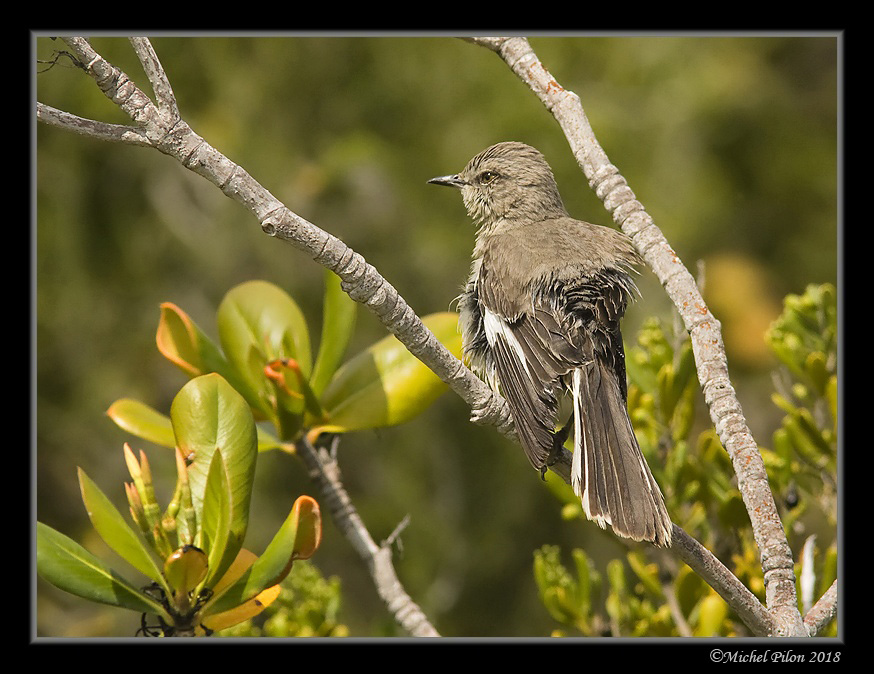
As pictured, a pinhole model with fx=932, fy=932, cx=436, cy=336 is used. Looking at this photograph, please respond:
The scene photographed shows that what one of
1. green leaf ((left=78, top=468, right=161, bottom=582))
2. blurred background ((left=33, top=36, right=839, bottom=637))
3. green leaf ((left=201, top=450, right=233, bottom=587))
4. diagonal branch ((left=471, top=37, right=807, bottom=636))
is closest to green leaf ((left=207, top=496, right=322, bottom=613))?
green leaf ((left=201, top=450, right=233, bottom=587))

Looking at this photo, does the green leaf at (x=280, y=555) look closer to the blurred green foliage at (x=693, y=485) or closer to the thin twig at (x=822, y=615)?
the blurred green foliage at (x=693, y=485)

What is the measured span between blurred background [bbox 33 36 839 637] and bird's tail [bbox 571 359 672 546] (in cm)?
213

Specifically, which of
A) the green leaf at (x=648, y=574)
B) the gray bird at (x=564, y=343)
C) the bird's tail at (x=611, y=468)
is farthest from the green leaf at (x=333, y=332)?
the green leaf at (x=648, y=574)

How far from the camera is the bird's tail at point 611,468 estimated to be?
2.07 m

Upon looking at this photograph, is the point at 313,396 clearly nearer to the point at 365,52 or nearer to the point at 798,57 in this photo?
the point at 365,52

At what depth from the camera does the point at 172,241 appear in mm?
5195

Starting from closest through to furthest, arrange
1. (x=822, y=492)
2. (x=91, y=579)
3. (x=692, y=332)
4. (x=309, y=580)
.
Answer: (x=91, y=579), (x=692, y=332), (x=309, y=580), (x=822, y=492)

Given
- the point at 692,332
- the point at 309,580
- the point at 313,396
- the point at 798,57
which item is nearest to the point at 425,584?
the point at 309,580

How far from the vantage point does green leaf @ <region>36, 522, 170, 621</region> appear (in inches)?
78.2

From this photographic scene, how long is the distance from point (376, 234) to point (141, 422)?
2719mm

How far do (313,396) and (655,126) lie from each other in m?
3.38

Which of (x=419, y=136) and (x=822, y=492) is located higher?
(x=419, y=136)

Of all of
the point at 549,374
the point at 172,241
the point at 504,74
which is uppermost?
the point at 504,74

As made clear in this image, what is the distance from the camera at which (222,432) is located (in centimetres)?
208
